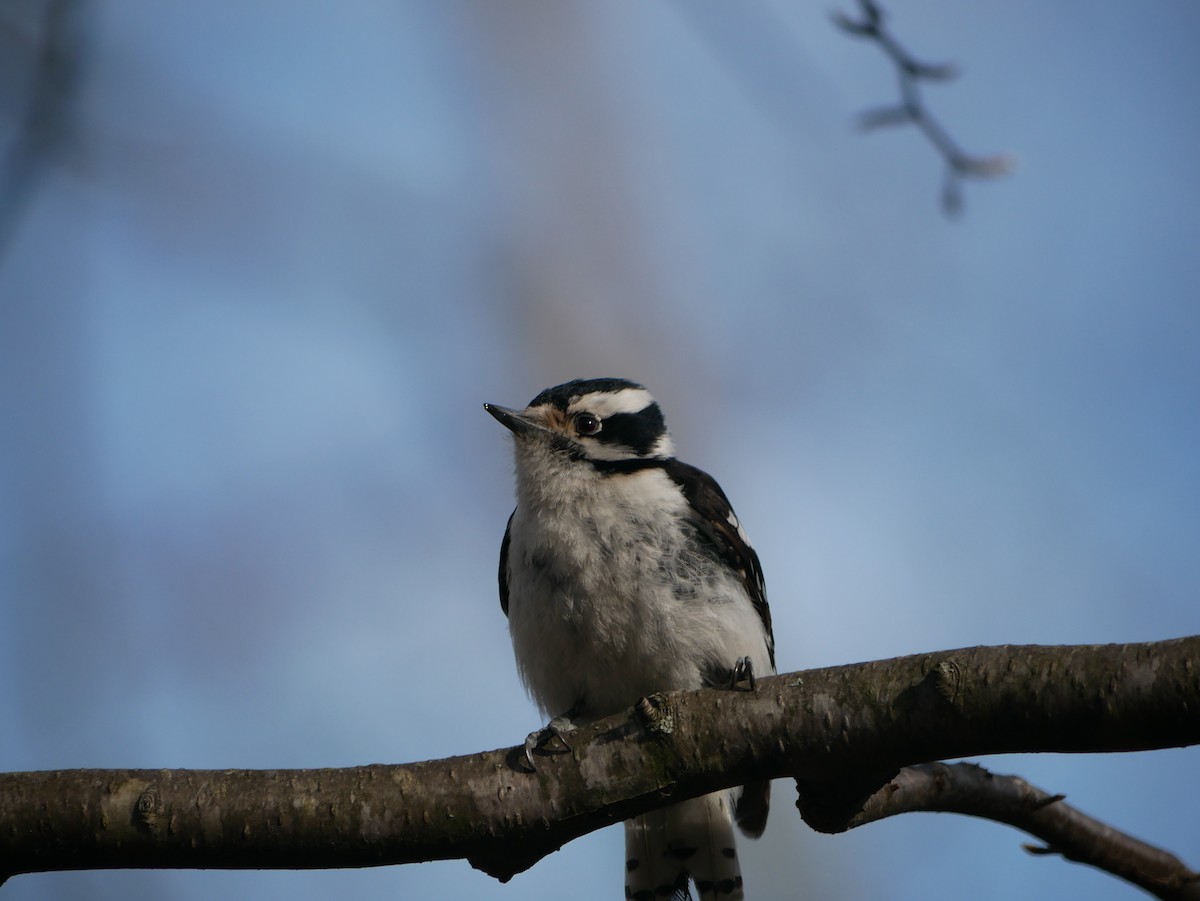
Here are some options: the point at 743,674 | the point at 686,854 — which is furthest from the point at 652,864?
the point at 743,674

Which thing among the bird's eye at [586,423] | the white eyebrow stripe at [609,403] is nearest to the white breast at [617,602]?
the bird's eye at [586,423]

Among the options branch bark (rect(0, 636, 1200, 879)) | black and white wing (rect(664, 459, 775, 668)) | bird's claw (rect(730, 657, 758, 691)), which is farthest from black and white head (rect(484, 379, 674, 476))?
branch bark (rect(0, 636, 1200, 879))

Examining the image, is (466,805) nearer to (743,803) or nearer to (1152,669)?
(1152,669)

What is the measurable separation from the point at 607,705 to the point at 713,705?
65.8 inches

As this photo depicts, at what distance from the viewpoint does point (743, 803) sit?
5.62m

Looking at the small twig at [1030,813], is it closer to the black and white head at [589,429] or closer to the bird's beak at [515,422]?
the black and white head at [589,429]

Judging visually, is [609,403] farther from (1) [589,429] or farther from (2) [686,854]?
(2) [686,854]

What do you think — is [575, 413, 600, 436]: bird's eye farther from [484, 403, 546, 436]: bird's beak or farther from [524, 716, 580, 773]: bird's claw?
[524, 716, 580, 773]: bird's claw

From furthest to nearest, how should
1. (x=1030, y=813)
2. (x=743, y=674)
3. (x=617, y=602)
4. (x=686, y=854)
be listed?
(x=686, y=854)
(x=617, y=602)
(x=743, y=674)
(x=1030, y=813)

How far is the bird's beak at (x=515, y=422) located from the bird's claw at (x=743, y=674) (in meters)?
1.60

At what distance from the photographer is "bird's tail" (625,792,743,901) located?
5758mm

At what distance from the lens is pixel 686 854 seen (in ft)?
19.0

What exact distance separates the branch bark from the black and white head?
6.92 feet

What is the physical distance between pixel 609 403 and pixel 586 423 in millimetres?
214
